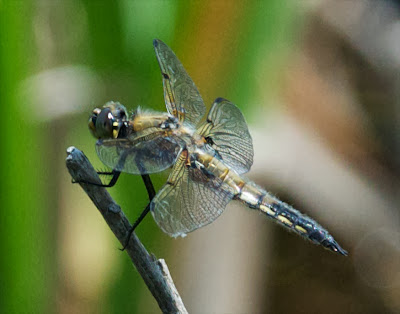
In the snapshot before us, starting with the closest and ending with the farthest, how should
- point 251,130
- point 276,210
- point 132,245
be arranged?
point 132,245 → point 276,210 → point 251,130

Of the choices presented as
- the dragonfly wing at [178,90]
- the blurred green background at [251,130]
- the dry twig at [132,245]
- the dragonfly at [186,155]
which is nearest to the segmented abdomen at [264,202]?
the dragonfly at [186,155]

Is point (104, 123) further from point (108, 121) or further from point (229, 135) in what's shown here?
point (229, 135)

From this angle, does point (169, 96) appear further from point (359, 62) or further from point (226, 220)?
point (359, 62)

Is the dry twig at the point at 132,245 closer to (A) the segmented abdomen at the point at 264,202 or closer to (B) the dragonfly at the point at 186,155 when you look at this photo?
(B) the dragonfly at the point at 186,155

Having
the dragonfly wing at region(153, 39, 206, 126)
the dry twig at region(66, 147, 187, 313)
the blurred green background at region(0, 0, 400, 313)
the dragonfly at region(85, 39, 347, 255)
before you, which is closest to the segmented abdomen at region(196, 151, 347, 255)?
the dragonfly at region(85, 39, 347, 255)

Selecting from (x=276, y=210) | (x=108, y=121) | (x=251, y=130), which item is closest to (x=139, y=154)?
(x=108, y=121)

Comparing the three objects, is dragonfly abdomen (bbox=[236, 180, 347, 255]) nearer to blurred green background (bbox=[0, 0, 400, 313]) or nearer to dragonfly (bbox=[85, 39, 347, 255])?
dragonfly (bbox=[85, 39, 347, 255])
